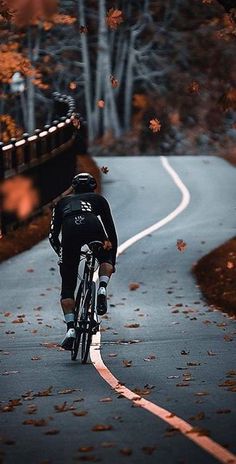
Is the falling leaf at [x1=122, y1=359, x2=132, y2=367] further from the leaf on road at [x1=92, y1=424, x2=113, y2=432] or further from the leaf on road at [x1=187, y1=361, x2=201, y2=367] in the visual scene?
the leaf on road at [x1=92, y1=424, x2=113, y2=432]

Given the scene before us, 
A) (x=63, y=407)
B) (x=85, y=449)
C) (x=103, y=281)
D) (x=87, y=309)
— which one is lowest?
(x=87, y=309)

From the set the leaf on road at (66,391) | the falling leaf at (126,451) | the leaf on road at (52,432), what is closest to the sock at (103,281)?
the leaf on road at (66,391)

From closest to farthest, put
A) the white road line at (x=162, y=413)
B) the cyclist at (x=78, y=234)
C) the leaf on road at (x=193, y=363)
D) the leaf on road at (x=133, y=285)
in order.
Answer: the white road line at (x=162, y=413)
the leaf on road at (x=193, y=363)
the cyclist at (x=78, y=234)
the leaf on road at (x=133, y=285)

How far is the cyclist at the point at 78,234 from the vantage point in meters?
14.2

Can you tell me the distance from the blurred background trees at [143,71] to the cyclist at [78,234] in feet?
146

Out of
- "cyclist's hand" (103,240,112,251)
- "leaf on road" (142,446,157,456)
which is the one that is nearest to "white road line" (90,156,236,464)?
"leaf on road" (142,446,157,456)

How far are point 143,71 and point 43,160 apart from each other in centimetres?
3392

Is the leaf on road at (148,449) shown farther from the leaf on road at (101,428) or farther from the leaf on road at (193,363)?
the leaf on road at (193,363)

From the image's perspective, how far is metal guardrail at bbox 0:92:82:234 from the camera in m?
27.2

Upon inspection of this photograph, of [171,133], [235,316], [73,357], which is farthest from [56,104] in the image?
[73,357]

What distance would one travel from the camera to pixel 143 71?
6359 cm

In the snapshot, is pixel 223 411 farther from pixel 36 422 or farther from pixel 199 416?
pixel 36 422

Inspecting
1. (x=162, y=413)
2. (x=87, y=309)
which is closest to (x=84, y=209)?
(x=87, y=309)

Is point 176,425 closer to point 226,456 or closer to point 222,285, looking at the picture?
point 226,456
